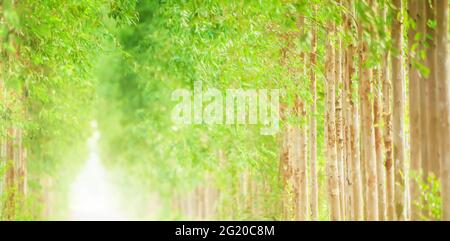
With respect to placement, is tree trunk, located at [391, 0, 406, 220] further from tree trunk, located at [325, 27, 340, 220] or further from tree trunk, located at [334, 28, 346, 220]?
tree trunk, located at [325, 27, 340, 220]

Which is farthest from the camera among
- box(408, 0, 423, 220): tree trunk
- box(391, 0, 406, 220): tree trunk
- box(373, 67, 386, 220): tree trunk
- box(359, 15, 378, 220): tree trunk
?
box(359, 15, 378, 220): tree trunk

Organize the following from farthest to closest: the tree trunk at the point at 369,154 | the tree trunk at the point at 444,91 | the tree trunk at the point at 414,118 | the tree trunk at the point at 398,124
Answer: the tree trunk at the point at 369,154
the tree trunk at the point at 398,124
the tree trunk at the point at 414,118
the tree trunk at the point at 444,91

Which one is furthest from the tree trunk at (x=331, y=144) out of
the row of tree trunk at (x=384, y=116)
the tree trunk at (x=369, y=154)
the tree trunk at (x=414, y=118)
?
the tree trunk at (x=414, y=118)

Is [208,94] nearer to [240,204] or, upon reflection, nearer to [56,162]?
[240,204]

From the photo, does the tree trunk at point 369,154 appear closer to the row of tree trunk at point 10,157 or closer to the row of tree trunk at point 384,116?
the row of tree trunk at point 384,116

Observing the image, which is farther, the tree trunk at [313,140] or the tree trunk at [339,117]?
the tree trunk at [313,140]

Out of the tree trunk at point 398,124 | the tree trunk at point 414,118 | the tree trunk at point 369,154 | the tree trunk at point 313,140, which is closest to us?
the tree trunk at point 414,118

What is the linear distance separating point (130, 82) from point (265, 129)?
13.7m

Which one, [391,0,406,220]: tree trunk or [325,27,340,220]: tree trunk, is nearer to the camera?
[391,0,406,220]: tree trunk

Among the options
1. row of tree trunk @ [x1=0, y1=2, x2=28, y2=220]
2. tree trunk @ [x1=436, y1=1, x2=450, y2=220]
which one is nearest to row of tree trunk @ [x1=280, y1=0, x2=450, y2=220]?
tree trunk @ [x1=436, y1=1, x2=450, y2=220]

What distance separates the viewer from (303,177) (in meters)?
16.8

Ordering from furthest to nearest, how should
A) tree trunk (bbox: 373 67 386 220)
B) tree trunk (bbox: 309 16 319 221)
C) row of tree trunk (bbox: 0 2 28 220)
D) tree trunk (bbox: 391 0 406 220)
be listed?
row of tree trunk (bbox: 0 2 28 220), tree trunk (bbox: 309 16 319 221), tree trunk (bbox: 373 67 386 220), tree trunk (bbox: 391 0 406 220)
